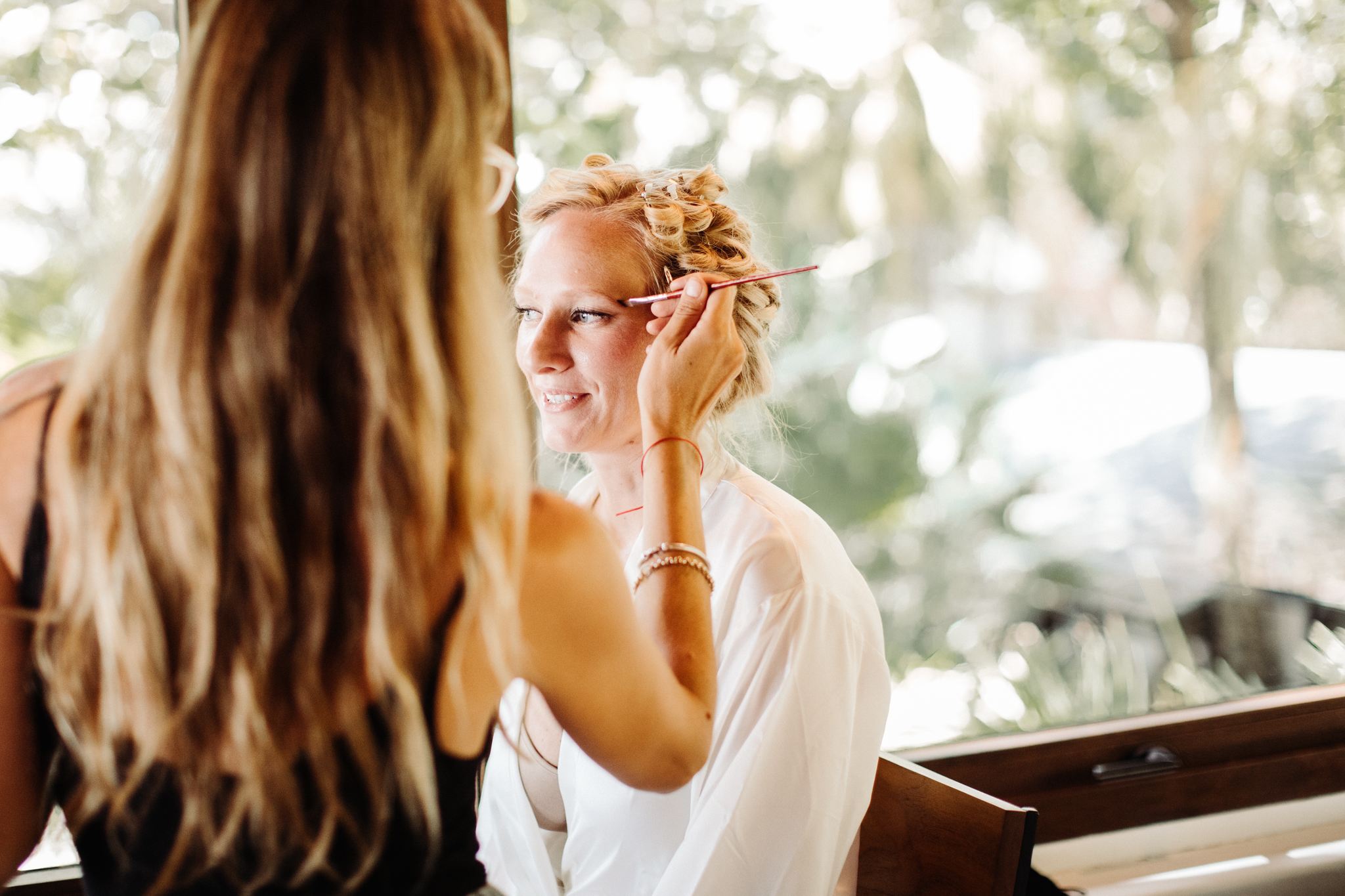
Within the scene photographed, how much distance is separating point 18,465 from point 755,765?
719 mm

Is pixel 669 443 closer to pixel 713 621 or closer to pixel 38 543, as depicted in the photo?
pixel 713 621

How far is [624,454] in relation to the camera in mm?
1357

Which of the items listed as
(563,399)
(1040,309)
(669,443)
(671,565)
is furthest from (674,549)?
(1040,309)

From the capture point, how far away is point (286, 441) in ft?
1.95

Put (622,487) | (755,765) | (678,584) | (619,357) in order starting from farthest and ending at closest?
(622,487) → (619,357) → (755,765) → (678,584)

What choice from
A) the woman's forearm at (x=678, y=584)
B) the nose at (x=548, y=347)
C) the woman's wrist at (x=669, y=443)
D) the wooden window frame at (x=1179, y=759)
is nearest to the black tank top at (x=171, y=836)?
the woman's forearm at (x=678, y=584)

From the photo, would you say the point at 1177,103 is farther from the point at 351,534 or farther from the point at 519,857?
the point at 351,534

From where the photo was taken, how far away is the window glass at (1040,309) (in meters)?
1.62

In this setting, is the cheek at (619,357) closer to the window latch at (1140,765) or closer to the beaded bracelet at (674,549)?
the beaded bracelet at (674,549)

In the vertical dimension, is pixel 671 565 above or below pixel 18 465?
above

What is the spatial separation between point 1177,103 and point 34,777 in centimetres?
196

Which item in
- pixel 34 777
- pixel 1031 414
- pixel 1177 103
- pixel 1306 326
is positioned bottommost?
pixel 34 777

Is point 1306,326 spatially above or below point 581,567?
above

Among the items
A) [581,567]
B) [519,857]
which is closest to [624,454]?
[519,857]
